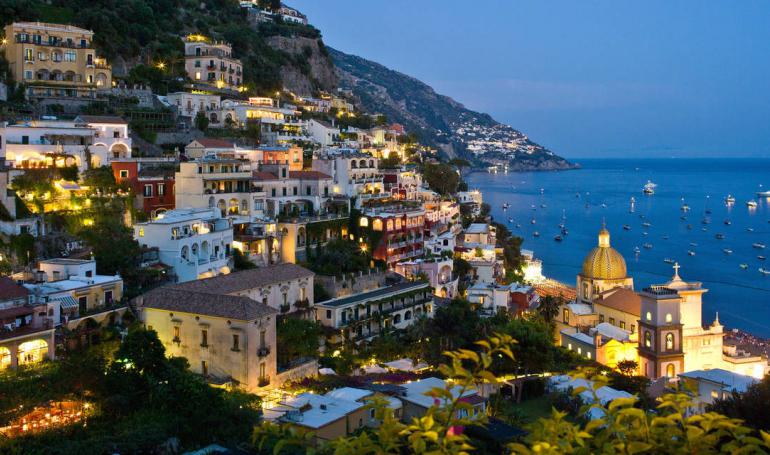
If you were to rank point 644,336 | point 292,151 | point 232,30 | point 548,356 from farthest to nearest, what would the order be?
point 232,30
point 292,151
point 644,336
point 548,356

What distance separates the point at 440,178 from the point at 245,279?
40.3m

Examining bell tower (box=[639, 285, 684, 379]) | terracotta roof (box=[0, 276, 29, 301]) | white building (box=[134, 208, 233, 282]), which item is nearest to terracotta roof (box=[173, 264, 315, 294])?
white building (box=[134, 208, 233, 282])

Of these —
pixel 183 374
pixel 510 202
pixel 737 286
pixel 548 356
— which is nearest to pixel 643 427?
pixel 183 374

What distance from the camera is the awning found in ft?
91.2

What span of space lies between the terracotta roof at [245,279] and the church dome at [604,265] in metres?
21.3

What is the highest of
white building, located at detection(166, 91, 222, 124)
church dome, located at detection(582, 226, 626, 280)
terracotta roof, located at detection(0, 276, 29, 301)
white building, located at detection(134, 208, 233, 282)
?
white building, located at detection(166, 91, 222, 124)

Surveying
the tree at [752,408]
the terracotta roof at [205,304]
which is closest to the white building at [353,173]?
the terracotta roof at [205,304]

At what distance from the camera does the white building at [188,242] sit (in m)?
34.5

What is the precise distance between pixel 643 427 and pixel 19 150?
36.0m

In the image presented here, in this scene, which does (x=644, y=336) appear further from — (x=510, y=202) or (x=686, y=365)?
(x=510, y=202)

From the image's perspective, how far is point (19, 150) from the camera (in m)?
37.1

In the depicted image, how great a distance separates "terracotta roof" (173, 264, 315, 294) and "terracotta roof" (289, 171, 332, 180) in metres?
11.7

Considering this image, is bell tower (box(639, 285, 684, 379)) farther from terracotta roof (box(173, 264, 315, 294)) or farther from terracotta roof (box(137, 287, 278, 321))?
terracotta roof (box(137, 287, 278, 321))

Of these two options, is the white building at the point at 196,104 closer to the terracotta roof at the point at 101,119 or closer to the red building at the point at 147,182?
the terracotta roof at the point at 101,119
